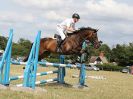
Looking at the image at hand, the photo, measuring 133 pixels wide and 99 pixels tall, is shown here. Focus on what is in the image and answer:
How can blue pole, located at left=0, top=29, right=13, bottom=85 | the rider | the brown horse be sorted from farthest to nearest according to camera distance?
the brown horse < the rider < blue pole, located at left=0, top=29, right=13, bottom=85

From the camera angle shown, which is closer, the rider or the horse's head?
the rider

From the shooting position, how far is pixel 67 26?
46.4 feet

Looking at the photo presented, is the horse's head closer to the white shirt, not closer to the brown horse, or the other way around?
the brown horse

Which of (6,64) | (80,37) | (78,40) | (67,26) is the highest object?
(67,26)

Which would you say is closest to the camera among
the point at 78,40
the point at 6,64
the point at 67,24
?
the point at 6,64

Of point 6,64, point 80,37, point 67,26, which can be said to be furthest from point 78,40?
point 6,64

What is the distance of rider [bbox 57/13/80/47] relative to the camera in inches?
546

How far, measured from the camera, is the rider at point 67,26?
13875 mm

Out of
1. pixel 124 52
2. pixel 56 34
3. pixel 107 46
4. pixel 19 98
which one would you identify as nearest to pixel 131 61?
pixel 124 52

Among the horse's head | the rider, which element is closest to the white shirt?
the rider

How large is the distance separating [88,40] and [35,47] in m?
3.93

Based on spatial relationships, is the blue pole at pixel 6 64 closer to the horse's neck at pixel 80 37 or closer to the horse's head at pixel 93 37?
the horse's neck at pixel 80 37

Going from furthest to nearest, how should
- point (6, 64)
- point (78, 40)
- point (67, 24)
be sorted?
1. point (78, 40)
2. point (67, 24)
3. point (6, 64)

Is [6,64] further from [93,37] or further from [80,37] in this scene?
[93,37]
